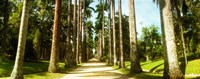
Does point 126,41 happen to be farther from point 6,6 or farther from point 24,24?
point 24,24

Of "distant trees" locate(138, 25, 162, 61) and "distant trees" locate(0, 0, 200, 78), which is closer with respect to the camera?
"distant trees" locate(0, 0, 200, 78)

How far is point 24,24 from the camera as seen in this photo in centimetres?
1688

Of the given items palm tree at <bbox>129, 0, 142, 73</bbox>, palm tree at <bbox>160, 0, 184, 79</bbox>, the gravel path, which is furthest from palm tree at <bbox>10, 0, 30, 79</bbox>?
palm tree at <bbox>129, 0, 142, 73</bbox>

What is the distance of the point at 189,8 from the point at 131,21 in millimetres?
12408

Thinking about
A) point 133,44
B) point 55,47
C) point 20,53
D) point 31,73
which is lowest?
point 31,73

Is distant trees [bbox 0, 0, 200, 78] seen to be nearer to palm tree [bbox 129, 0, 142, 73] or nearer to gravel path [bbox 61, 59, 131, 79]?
palm tree [bbox 129, 0, 142, 73]

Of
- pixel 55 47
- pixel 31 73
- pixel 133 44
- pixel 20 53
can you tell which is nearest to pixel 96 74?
pixel 133 44

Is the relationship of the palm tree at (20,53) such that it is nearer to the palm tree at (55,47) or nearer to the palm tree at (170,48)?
the palm tree at (55,47)

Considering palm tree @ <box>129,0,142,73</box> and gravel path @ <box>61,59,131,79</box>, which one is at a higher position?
palm tree @ <box>129,0,142,73</box>

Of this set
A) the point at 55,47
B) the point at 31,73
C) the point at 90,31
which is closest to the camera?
the point at 55,47

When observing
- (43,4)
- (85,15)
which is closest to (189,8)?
(43,4)

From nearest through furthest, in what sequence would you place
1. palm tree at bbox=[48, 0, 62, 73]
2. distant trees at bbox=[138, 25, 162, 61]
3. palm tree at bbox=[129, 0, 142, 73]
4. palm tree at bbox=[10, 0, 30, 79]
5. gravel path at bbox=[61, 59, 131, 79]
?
palm tree at bbox=[10, 0, 30, 79], gravel path at bbox=[61, 59, 131, 79], palm tree at bbox=[129, 0, 142, 73], palm tree at bbox=[48, 0, 62, 73], distant trees at bbox=[138, 25, 162, 61]

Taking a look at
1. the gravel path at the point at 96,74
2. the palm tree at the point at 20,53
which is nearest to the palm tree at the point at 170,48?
the gravel path at the point at 96,74

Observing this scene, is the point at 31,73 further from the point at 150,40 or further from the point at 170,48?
the point at 150,40
